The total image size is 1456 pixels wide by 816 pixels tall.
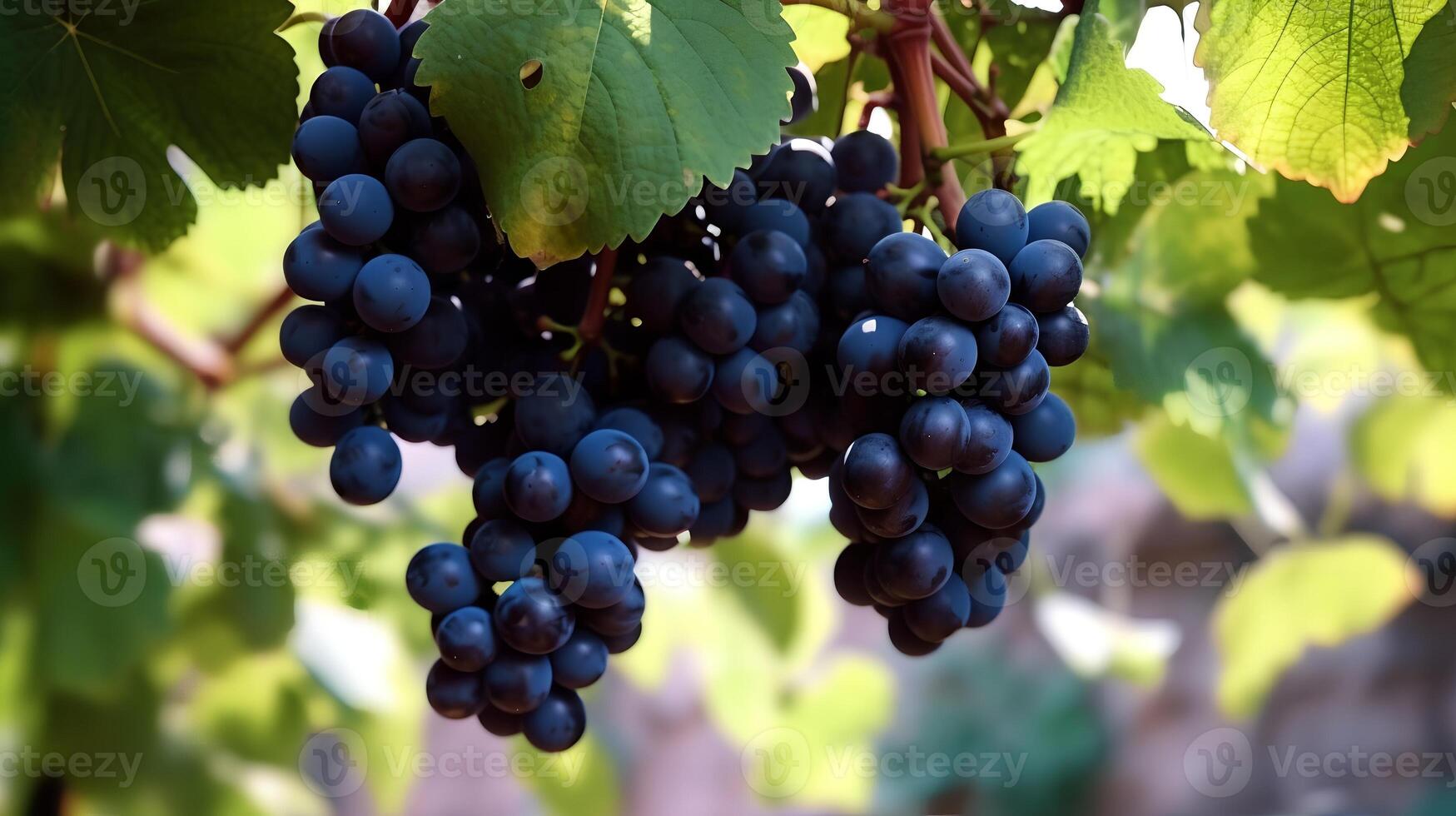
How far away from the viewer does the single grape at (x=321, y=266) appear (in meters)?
0.44

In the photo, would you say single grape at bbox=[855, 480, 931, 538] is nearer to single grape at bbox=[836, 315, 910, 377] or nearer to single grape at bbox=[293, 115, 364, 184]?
single grape at bbox=[836, 315, 910, 377]

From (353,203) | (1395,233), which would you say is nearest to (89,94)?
(353,203)

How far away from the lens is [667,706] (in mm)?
1936

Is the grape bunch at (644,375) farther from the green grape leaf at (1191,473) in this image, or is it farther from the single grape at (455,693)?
the green grape leaf at (1191,473)

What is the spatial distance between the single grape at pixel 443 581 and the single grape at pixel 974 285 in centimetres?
24

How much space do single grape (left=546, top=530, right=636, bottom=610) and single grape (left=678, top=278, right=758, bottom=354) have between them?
10cm

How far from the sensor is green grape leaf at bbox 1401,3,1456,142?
50cm

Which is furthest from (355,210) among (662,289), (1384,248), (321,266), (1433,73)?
(1384,248)

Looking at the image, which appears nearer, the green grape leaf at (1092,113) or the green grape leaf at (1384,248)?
the green grape leaf at (1092,113)

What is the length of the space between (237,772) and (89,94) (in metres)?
0.68

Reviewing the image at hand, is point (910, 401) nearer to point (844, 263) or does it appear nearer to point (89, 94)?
point (844, 263)

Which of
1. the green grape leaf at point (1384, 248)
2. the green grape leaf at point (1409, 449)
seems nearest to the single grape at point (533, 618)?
the green grape leaf at point (1384, 248)

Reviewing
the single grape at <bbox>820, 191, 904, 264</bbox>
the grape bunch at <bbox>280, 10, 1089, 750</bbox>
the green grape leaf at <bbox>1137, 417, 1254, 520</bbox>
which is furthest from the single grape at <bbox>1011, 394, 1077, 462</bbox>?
the green grape leaf at <bbox>1137, 417, 1254, 520</bbox>

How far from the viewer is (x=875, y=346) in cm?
44
